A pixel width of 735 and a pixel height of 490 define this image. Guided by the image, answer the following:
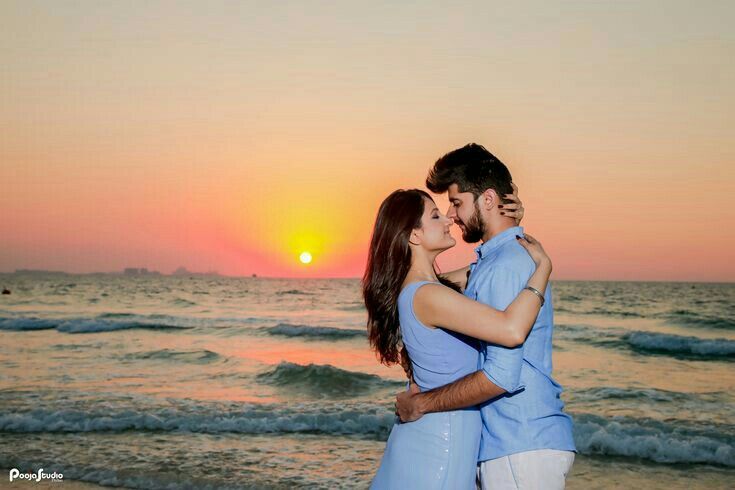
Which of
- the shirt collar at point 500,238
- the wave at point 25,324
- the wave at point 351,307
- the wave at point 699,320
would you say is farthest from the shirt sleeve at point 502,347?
the wave at point 351,307

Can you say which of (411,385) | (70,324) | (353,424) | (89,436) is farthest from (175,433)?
Result: (70,324)

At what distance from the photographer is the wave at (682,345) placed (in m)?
20.6

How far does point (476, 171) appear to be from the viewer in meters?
3.07

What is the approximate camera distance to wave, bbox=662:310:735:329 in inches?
1109

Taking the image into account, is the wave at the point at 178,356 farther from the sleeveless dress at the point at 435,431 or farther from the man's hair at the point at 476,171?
the man's hair at the point at 476,171

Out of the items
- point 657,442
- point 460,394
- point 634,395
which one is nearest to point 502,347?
point 460,394

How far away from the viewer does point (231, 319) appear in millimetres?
30828

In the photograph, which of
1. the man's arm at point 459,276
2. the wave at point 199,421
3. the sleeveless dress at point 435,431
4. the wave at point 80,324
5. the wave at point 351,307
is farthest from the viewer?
the wave at point 351,307

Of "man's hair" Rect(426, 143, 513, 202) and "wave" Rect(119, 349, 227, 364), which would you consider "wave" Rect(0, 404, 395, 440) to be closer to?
"wave" Rect(119, 349, 227, 364)

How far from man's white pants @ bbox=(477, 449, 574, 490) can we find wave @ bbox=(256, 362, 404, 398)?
10893 mm

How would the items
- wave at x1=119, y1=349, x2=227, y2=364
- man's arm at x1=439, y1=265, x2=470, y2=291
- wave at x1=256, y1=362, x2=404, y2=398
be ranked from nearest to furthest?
man's arm at x1=439, y1=265, x2=470, y2=291, wave at x1=256, y1=362, x2=404, y2=398, wave at x1=119, y1=349, x2=227, y2=364

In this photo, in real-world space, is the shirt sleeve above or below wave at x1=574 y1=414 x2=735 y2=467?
above

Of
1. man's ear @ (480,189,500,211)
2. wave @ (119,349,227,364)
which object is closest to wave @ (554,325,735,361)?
wave @ (119,349,227,364)

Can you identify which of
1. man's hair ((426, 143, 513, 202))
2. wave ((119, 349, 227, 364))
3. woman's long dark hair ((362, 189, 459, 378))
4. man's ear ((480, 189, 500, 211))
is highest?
man's hair ((426, 143, 513, 202))
